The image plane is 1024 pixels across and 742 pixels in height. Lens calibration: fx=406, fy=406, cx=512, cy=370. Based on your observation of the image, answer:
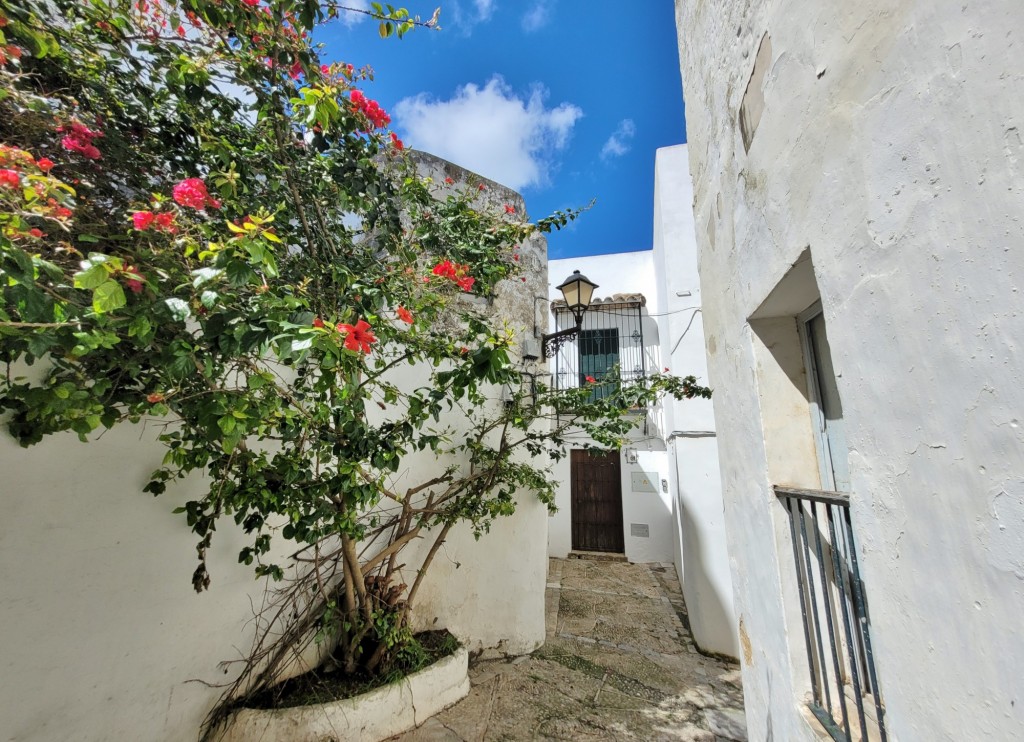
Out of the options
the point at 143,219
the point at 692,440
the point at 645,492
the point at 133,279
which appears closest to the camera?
the point at 133,279

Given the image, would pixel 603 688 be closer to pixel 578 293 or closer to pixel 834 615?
pixel 834 615

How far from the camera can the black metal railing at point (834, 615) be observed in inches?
56.1

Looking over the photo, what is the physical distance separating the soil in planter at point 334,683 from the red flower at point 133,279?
10.1 feet

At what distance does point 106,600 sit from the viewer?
7.36ft

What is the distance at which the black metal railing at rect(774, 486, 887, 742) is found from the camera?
1424 mm

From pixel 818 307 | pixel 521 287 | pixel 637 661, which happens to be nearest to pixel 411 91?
pixel 521 287

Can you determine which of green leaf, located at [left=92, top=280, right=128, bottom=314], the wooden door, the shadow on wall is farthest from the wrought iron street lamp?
the wooden door

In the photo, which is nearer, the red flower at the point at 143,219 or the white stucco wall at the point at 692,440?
the red flower at the point at 143,219

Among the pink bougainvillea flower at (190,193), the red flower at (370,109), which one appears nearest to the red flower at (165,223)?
the pink bougainvillea flower at (190,193)

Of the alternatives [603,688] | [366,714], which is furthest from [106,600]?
[603,688]

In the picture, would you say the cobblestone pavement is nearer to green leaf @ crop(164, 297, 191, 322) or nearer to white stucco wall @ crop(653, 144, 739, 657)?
white stucco wall @ crop(653, 144, 739, 657)

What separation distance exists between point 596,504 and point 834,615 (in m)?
8.20

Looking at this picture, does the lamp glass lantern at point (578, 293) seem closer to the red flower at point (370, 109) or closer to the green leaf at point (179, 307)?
the red flower at point (370, 109)

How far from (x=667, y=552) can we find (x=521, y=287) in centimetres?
669
